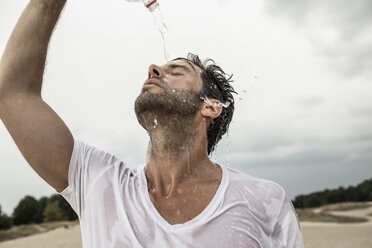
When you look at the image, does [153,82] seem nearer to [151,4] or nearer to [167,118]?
[167,118]

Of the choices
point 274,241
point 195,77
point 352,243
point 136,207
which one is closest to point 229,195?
point 274,241

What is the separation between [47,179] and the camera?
289 centimetres

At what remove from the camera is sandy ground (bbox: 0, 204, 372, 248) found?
64.6ft

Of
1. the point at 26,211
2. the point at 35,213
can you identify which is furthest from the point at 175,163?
the point at 35,213

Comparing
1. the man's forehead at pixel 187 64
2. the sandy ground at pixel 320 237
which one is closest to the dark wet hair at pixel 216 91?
the man's forehead at pixel 187 64

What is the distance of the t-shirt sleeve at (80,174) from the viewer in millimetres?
2889

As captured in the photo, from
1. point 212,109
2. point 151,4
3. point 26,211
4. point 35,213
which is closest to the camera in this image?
point 151,4

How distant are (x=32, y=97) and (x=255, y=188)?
5.61ft

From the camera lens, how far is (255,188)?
3066 mm

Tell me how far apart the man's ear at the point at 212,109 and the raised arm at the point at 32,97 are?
142 cm

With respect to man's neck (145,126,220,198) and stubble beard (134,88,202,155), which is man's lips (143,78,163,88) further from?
man's neck (145,126,220,198)

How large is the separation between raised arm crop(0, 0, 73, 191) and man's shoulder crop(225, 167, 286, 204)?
1.23 metres

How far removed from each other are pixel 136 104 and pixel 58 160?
3.02 feet

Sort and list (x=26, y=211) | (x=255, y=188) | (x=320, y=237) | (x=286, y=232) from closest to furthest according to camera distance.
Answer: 1. (x=286, y=232)
2. (x=255, y=188)
3. (x=320, y=237)
4. (x=26, y=211)
